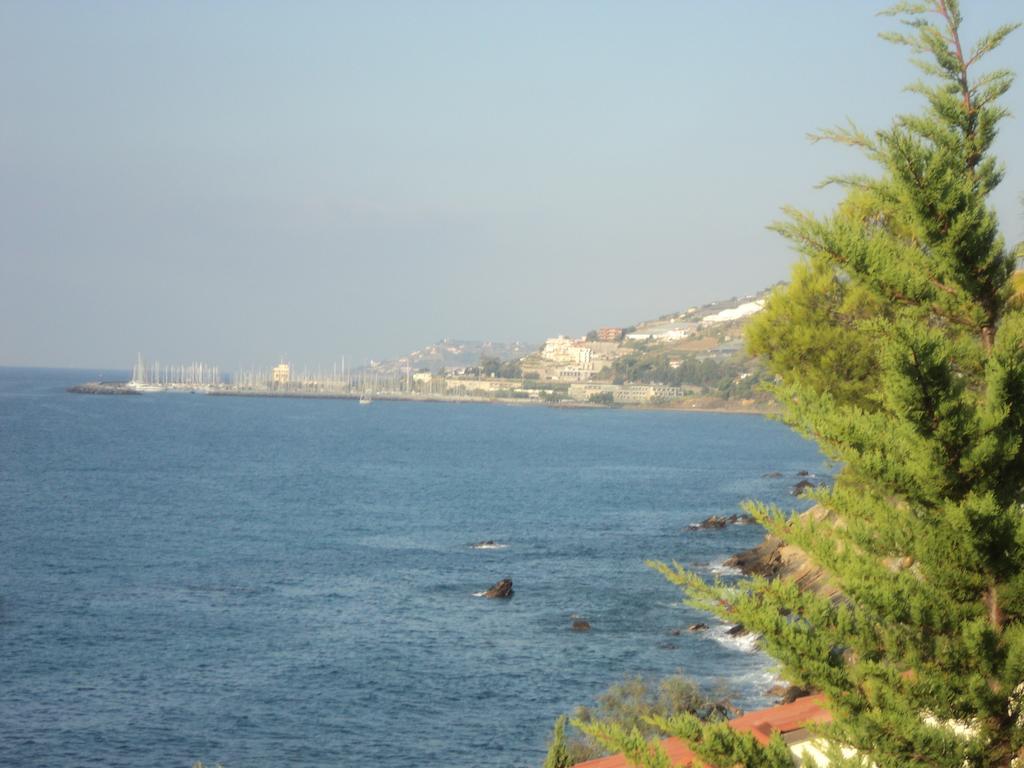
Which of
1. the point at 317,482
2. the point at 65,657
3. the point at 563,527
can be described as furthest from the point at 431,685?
the point at 317,482

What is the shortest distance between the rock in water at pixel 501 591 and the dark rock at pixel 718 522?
16.4 metres

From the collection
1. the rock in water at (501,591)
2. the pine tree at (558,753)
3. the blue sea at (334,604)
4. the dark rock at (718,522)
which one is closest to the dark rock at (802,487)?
the blue sea at (334,604)

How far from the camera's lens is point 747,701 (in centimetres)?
2356

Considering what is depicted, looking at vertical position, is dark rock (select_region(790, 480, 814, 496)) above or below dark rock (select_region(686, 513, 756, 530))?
above

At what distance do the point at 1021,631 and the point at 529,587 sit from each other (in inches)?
1260

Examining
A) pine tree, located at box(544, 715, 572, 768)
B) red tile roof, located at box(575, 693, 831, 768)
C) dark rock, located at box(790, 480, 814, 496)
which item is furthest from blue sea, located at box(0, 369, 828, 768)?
red tile roof, located at box(575, 693, 831, 768)

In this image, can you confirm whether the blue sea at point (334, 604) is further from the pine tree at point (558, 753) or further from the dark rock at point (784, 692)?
the pine tree at point (558, 753)

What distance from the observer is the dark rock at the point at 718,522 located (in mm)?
51338

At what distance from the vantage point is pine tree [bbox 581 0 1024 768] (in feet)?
20.7

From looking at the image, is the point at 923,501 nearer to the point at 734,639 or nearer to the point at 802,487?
the point at 734,639

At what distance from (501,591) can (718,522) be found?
1873 centimetres

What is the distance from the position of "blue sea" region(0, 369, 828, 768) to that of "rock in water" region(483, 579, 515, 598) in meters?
0.52

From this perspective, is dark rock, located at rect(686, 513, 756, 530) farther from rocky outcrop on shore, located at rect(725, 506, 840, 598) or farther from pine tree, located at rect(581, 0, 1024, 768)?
pine tree, located at rect(581, 0, 1024, 768)

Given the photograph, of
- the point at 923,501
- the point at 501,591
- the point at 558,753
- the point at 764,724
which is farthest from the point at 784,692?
the point at 923,501
